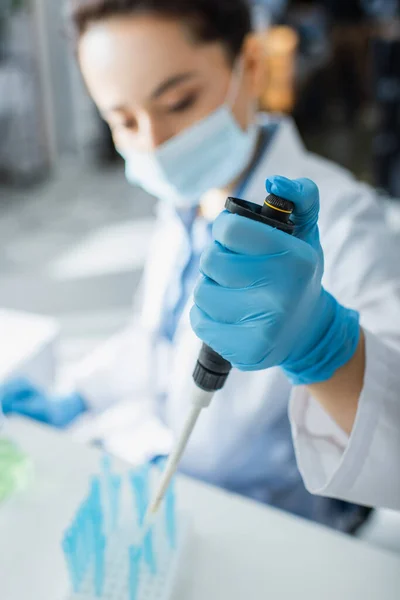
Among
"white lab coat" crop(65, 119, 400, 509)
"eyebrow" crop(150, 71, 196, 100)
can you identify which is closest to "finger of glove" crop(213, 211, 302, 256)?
"white lab coat" crop(65, 119, 400, 509)

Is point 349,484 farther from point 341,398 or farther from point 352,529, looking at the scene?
point 352,529

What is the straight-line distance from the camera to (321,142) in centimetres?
504

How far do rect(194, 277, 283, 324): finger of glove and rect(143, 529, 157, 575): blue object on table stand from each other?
0.91 feet

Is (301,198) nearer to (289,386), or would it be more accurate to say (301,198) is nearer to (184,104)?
(289,386)

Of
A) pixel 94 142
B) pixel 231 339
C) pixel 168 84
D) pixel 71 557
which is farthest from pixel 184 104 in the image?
pixel 94 142

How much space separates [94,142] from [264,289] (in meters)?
4.24

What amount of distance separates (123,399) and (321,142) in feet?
14.2

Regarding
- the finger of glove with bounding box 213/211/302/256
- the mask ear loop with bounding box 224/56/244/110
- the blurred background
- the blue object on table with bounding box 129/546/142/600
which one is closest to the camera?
the finger of glove with bounding box 213/211/302/256

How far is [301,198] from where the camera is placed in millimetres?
471

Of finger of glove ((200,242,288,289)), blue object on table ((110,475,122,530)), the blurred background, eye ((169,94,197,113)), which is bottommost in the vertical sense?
the blurred background

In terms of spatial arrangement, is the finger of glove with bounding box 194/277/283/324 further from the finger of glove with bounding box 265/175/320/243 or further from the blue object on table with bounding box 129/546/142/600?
the blue object on table with bounding box 129/546/142/600

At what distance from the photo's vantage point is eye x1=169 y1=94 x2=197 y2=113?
96 centimetres

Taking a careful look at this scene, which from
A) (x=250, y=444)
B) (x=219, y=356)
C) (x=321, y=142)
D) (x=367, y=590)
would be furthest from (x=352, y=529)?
(x=321, y=142)

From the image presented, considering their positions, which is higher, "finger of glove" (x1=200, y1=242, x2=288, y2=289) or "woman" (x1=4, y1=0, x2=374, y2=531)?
"finger of glove" (x1=200, y1=242, x2=288, y2=289)
